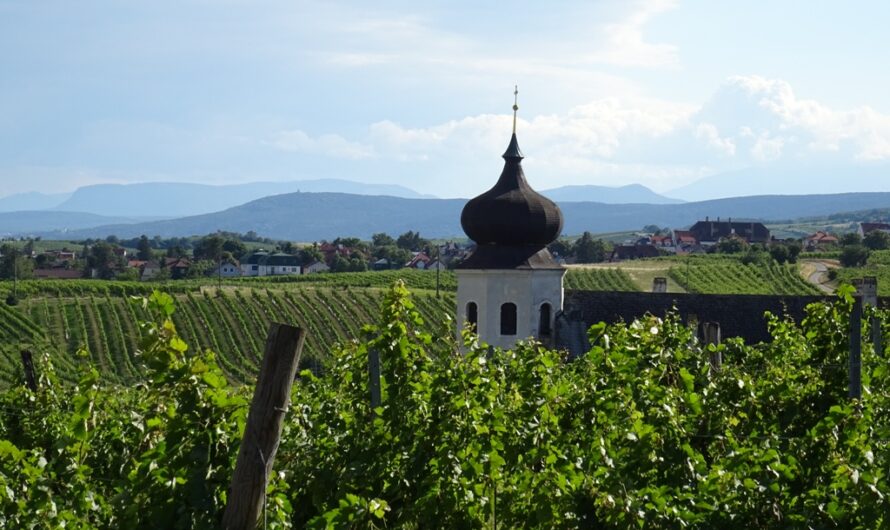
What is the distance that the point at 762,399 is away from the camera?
8500 millimetres

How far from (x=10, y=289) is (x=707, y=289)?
41.9 meters

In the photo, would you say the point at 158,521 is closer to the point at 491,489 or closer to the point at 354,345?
the point at 491,489

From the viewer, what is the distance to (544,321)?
27.7 m

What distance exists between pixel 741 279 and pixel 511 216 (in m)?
42.6

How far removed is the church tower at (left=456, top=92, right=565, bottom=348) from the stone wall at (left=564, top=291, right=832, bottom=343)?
2054mm

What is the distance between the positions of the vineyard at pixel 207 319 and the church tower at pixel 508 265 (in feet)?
83.7

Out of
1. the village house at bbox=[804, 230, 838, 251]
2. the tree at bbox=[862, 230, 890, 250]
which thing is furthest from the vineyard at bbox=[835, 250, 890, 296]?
the village house at bbox=[804, 230, 838, 251]

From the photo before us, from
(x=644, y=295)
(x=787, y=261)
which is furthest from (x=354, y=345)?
(x=787, y=261)

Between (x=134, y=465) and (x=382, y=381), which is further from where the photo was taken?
(x=382, y=381)

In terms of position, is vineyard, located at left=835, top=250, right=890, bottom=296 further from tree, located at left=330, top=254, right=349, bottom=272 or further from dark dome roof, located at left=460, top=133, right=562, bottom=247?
tree, located at left=330, top=254, right=349, bottom=272

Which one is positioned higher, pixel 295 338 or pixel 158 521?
pixel 295 338

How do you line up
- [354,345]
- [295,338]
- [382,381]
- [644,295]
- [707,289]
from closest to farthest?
1. [295,338]
2. [382,381]
3. [354,345]
4. [644,295]
5. [707,289]

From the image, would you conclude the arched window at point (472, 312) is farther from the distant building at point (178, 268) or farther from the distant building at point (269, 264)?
the distant building at point (269, 264)

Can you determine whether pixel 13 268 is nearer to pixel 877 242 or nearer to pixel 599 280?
pixel 599 280
